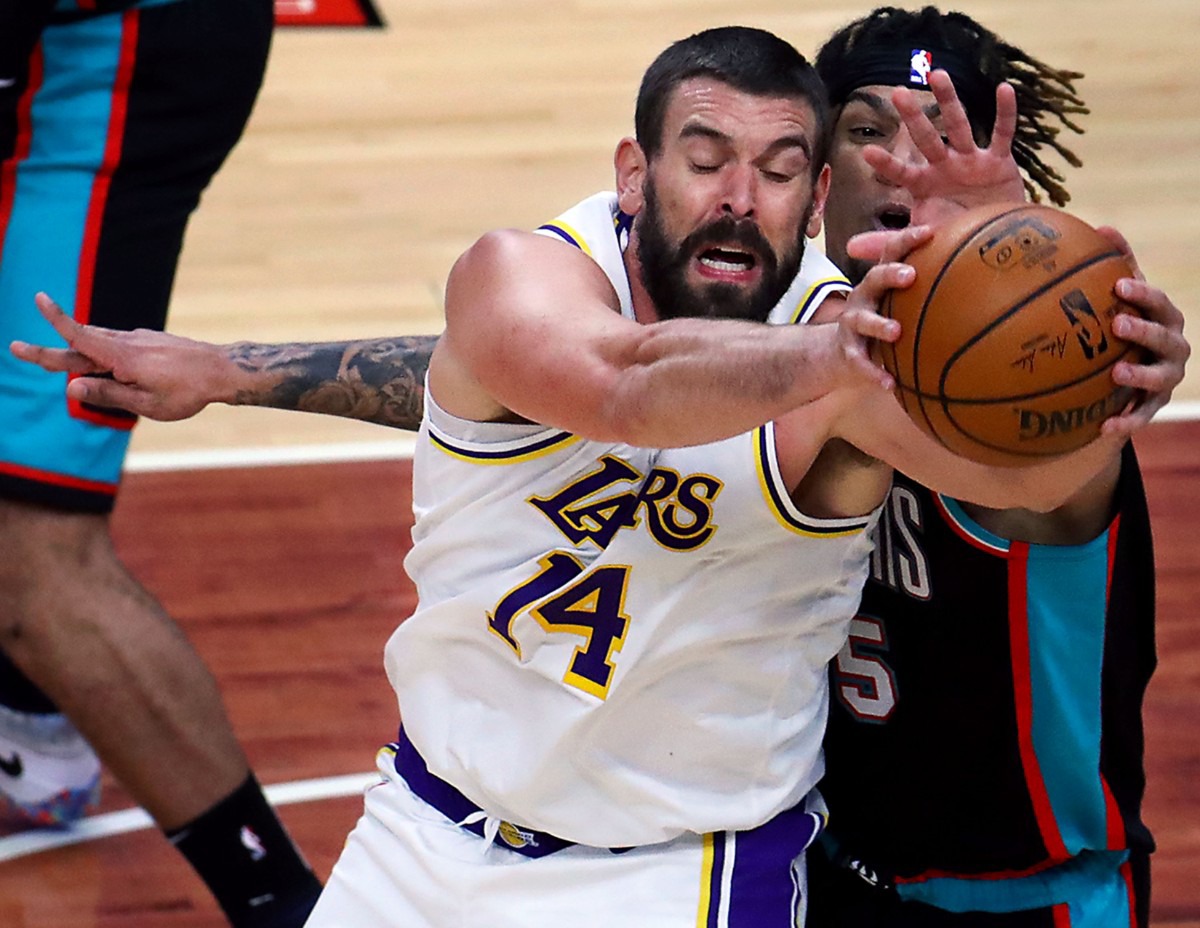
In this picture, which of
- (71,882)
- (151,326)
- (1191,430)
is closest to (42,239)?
(151,326)

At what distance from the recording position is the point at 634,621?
121 inches

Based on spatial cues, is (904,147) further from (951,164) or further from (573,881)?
(573,881)

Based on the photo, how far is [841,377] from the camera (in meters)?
2.38

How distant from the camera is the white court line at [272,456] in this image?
6.44 m

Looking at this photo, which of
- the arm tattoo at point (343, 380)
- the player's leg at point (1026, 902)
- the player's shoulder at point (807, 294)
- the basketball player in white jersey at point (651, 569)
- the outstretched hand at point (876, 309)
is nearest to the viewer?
the outstretched hand at point (876, 309)

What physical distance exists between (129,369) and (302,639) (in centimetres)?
195

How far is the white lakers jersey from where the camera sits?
3053 mm

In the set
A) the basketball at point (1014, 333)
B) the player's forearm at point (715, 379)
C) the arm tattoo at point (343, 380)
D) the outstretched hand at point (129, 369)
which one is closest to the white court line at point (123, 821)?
the arm tattoo at point (343, 380)

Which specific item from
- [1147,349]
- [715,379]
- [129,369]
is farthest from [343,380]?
[1147,349]

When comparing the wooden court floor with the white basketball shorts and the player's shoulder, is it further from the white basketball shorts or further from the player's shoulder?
the player's shoulder

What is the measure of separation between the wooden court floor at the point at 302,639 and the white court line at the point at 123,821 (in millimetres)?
19

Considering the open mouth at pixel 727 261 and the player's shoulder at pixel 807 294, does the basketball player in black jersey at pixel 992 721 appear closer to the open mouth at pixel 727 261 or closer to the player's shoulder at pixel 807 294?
the player's shoulder at pixel 807 294

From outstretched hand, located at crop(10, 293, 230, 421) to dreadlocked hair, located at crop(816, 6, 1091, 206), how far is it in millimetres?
1226

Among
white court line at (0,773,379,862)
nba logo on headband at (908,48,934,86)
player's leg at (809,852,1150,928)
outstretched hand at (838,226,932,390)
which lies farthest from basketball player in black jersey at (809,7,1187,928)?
white court line at (0,773,379,862)
